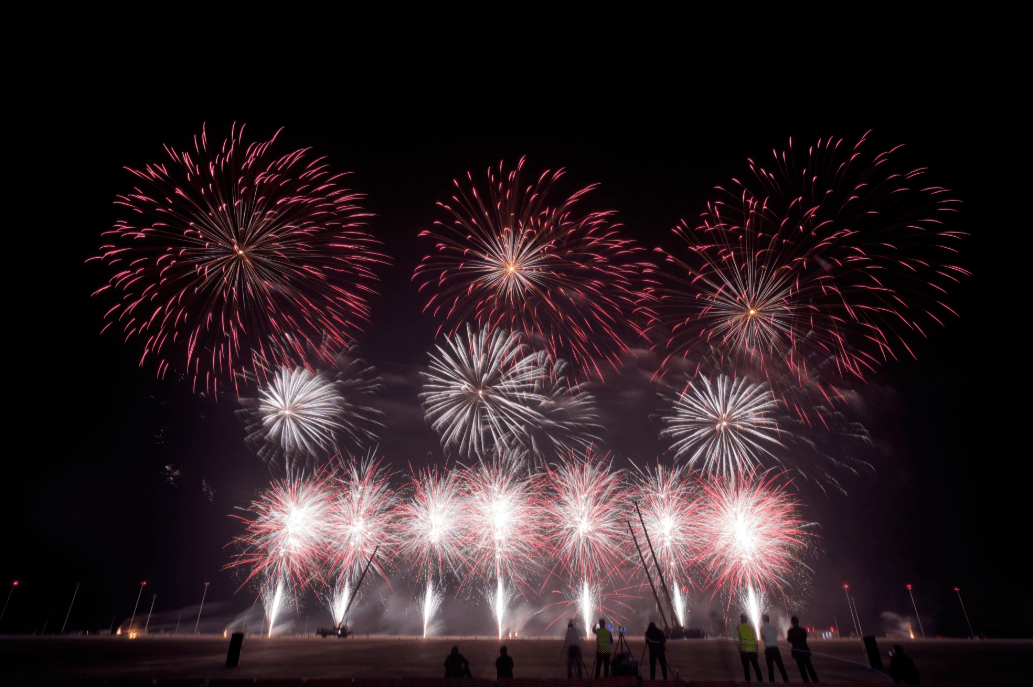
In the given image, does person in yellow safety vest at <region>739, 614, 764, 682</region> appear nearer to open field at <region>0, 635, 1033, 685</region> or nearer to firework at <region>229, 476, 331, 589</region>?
open field at <region>0, 635, 1033, 685</region>

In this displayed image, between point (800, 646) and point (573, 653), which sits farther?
point (573, 653)

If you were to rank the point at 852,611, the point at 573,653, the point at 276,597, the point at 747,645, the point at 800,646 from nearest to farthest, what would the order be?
1. the point at 800,646
2. the point at 747,645
3. the point at 573,653
4. the point at 852,611
5. the point at 276,597

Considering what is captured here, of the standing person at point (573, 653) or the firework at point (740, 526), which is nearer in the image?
the standing person at point (573, 653)

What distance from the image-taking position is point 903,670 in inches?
539

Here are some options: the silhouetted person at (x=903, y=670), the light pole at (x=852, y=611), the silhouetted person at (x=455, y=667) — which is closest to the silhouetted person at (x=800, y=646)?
the silhouetted person at (x=903, y=670)

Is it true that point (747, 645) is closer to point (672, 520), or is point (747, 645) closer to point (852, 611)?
point (672, 520)

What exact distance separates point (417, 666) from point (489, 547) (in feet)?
98.7

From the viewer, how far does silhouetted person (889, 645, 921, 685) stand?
44.2 ft

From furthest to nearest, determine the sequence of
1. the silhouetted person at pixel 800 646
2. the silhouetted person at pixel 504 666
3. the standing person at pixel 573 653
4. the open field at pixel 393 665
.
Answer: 1. the open field at pixel 393 665
2. the standing person at pixel 573 653
3. the silhouetted person at pixel 800 646
4. the silhouetted person at pixel 504 666

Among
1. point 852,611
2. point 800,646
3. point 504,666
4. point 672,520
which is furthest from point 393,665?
point 852,611

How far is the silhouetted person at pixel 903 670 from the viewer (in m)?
13.5

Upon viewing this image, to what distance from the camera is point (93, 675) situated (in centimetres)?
1552

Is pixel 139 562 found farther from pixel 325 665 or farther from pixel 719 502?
pixel 719 502

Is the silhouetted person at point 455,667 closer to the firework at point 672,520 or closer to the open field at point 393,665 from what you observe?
the open field at point 393,665
